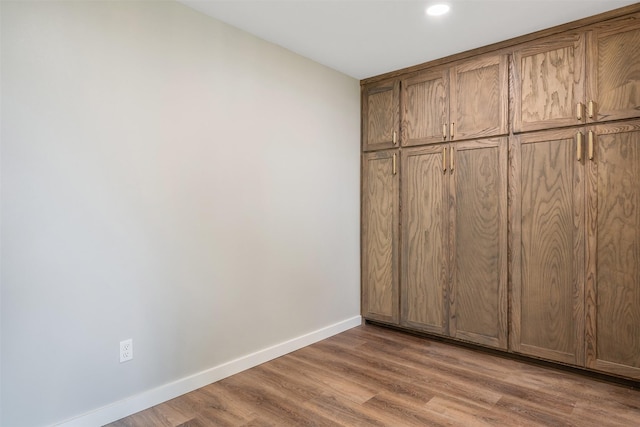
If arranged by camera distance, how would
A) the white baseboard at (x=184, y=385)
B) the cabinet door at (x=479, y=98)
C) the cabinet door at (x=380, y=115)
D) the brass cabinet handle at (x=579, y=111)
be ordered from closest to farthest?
the white baseboard at (x=184, y=385)
the brass cabinet handle at (x=579, y=111)
the cabinet door at (x=479, y=98)
the cabinet door at (x=380, y=115)

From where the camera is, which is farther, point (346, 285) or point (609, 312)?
point (346, 285)

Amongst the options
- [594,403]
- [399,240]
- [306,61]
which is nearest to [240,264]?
[399,240]

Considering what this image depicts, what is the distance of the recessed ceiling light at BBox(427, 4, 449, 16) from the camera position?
2248 mm

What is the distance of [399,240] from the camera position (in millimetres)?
3291

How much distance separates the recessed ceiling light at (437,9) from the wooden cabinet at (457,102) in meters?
0.69

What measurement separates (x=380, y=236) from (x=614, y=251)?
169cm

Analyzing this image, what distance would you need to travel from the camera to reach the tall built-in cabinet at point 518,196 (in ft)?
7.52

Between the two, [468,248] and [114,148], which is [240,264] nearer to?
[114,148]

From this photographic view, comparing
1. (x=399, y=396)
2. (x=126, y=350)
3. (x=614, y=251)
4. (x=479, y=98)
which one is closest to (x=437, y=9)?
(x=479, y=98)

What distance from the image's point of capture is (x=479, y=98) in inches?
111

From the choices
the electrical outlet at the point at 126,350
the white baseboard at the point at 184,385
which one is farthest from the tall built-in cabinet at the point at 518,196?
Result: the electrical outlet at the point at 126,350

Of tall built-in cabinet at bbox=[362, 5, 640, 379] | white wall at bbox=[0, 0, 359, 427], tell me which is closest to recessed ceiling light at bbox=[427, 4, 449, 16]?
tall built-in cabinet at bbox=[362, 5, 640, 379]

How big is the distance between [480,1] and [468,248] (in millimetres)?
1683

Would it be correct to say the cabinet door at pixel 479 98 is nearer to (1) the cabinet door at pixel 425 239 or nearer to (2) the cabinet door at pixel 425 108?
(2) the cabinet door at pixel 425 108
